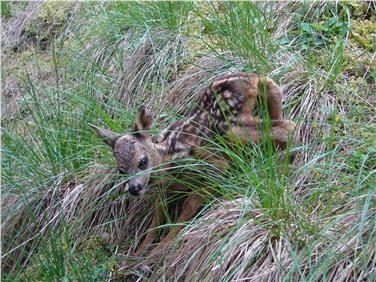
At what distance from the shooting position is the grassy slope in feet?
9.63

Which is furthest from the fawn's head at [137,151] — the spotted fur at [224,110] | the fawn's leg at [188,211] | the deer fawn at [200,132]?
the fawn's leg at [188,211]

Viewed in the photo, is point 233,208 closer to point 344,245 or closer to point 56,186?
point 344,245

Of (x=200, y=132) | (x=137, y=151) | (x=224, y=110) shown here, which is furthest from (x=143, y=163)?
(x=224, y=110)

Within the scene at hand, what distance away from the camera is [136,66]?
4.96 metres

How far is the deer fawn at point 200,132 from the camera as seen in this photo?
3516 millimetres

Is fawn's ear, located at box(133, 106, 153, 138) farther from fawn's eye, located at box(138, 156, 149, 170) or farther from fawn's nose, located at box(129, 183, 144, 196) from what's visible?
fawn's nose, located at box(129, 183, 144, 196)

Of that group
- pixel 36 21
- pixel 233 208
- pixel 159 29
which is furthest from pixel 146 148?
pixel 36 21

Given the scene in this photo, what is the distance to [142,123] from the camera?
12.0 feet

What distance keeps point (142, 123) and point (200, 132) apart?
31cm

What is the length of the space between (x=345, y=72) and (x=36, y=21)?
3779 mm

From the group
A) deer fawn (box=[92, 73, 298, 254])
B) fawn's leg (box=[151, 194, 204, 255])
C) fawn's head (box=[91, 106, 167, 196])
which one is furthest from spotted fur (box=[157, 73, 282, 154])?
fawn's leg (box=[151, 194, 204, 255])

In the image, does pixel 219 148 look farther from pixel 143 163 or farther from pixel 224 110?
pixel 143 163

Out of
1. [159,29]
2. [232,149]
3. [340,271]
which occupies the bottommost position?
[340,271]

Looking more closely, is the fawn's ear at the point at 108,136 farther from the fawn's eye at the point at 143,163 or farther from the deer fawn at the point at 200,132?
the fawn's eye at the point at 143,163
